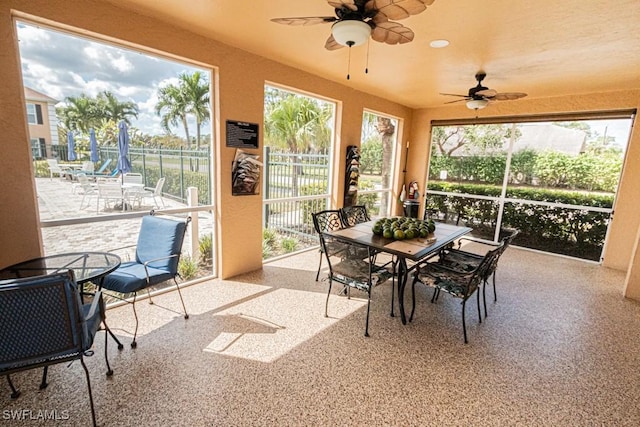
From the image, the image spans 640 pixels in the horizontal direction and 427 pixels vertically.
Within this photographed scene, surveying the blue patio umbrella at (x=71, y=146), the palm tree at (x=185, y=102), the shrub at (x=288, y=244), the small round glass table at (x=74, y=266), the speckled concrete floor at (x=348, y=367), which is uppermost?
the palm tree at (x=185, y=102)

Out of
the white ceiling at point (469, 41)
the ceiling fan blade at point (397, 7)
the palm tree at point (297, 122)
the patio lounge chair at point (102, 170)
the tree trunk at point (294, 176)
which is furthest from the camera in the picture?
the palm tree at point (297, 122)

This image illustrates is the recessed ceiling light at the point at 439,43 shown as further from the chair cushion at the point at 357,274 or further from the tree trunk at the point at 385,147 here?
the tree trunk at the point at 385,147

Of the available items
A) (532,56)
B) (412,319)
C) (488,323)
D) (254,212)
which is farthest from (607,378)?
(254,212)

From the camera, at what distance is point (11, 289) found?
1311mm

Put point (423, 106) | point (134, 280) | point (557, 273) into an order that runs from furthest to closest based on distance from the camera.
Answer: point (423, 106), point (557, 273), point (134, 280)

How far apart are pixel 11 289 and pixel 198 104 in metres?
2.44

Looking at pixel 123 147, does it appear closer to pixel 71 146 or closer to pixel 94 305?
pixel 71 146

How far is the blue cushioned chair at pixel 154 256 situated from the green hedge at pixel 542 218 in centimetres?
348

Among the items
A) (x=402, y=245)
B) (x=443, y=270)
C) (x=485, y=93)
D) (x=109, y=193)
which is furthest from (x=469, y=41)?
(x=109, y=193)

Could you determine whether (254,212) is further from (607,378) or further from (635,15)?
(635,15)

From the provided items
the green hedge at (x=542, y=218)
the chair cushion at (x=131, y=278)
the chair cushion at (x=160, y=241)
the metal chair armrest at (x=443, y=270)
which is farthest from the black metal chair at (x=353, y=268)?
the green hedge at (x=542, y=218)

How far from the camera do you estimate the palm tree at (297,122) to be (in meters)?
5.58

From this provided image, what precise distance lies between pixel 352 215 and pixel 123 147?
8.87 feet

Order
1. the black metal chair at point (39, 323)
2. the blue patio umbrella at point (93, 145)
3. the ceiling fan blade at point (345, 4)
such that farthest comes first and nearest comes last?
the blue patio umbrella at point (93, 145), the ceiling fan blade at point (345, 4), the black metal chair at point (39, 323)
